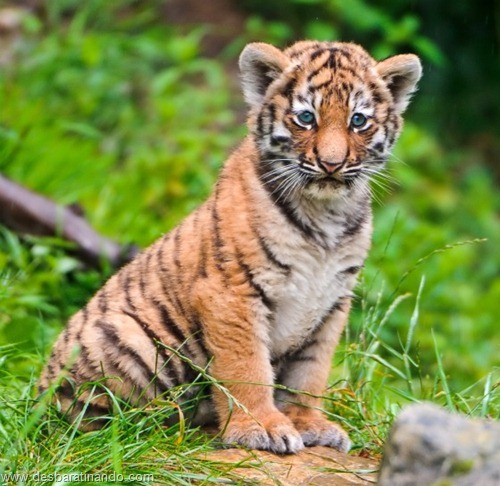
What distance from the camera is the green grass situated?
500cm

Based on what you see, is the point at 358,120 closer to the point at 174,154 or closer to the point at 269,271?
the point at 269,271

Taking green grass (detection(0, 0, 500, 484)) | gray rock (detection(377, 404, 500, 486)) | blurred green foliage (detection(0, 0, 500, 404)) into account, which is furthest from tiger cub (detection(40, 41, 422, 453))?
blurred green foliage (detection(0, 0, 500, 404))

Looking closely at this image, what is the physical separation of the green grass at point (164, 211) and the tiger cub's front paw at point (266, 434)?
0.13 meters

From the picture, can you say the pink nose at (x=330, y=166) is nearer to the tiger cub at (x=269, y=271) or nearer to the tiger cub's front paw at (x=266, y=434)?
the tiger cub at (x=269, y=271)

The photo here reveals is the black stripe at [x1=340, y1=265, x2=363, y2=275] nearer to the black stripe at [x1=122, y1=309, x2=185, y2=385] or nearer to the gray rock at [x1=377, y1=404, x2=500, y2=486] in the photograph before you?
the black stripe at [x1=122, y1=309, x2=185, y2=385]

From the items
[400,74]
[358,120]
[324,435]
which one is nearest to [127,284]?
[324,435]

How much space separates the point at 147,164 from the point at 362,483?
5.50m

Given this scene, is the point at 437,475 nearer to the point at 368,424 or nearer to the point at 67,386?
the point at 368,424

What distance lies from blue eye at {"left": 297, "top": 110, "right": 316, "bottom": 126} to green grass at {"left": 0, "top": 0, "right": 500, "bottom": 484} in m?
0.83

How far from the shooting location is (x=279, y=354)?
4.85m

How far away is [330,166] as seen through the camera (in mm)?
4496

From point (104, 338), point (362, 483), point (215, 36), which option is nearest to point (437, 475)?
point (362, 483)

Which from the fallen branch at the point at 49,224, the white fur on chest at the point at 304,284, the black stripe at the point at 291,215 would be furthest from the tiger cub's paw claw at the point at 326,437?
the fallen branch at the point at 49,224

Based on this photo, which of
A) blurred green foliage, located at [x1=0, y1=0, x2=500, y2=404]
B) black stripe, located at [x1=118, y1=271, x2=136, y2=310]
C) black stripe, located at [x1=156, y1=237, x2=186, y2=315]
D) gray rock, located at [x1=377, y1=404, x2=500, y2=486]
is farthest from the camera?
blurred green foliage, located at [x1=0, y1=0, x2=500, y2=404]
